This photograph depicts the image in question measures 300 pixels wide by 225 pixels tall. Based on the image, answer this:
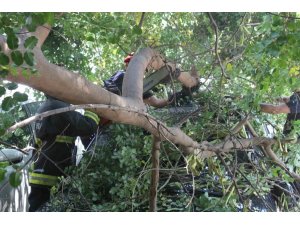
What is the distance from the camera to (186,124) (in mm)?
3881

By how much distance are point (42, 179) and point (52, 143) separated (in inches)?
17.3

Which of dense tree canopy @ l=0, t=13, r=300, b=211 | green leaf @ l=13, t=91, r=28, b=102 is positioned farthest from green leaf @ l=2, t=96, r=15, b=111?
dense tree canopy @ l=0, t=13, r=300, b=211

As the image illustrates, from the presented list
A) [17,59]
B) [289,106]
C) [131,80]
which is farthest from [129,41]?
[289,106]

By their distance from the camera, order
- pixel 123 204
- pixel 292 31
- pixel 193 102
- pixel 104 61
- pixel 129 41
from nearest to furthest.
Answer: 1. pixel 292 31
2. pixel 129 41
3. pixel 123 204
4. pixel 193 102
5. pixel 104 61

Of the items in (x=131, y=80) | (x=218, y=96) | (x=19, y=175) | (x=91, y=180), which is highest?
(x=218, y=96)

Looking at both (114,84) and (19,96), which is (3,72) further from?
(114,84)

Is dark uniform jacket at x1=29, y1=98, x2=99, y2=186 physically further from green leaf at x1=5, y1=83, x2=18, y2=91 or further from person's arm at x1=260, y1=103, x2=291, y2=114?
person's arm at x1=260, y1=103, x2=291, y2=114

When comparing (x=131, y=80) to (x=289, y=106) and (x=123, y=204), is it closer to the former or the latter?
(x=123, y=204)

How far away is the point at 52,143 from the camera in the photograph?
3312 mm

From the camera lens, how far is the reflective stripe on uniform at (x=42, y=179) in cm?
352

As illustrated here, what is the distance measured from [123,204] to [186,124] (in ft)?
3.35

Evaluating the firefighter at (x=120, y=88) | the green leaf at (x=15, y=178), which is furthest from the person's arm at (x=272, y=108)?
the green leaf at (x=15, y=178)

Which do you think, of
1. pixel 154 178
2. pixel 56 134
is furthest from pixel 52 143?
pixel 154 178

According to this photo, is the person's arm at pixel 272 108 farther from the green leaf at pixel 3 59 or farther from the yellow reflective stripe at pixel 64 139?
the green leaf at pixel 3 59
